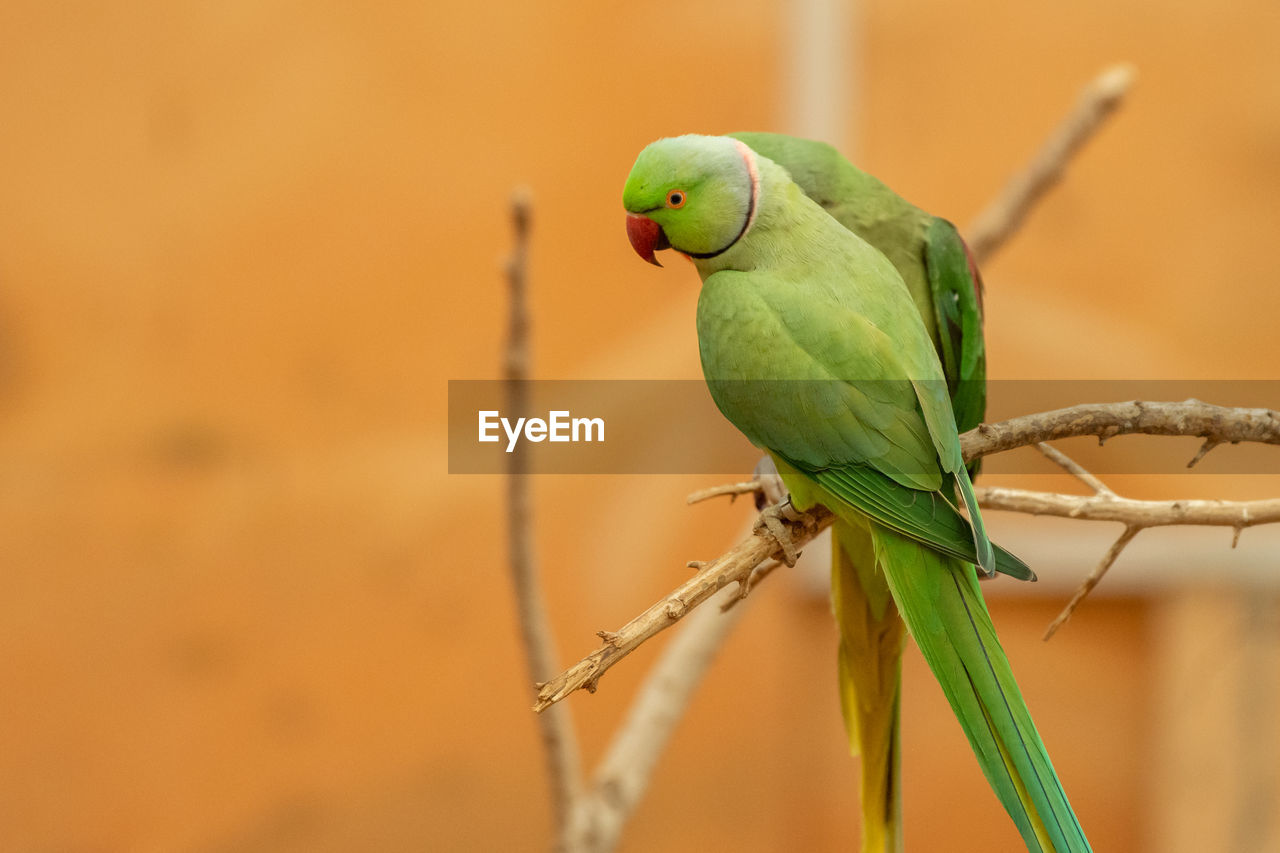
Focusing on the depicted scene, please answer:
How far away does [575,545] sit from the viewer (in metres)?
1.95

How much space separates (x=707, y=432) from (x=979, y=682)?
4.29ft

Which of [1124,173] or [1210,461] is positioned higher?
[1124,173]

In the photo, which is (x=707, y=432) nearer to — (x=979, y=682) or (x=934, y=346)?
(x=934, y=346)

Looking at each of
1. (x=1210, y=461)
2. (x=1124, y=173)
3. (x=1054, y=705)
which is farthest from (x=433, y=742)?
(x=1124, y=173)

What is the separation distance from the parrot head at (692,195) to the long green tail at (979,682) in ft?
0.71

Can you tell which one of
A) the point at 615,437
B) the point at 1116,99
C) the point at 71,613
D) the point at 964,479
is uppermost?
the point at 1116,99

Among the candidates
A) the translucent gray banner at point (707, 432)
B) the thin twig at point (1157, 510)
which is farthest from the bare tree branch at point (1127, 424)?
the translucent gray banner at point (707, 432)

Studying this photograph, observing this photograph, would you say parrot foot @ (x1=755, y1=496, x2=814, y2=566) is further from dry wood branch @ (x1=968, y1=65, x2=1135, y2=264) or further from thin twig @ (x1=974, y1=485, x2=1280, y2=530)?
dry wood branch @ (x1=968, y1=65, x2=1135, y2=264)

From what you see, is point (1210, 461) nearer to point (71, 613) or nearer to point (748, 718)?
point (748, 718)

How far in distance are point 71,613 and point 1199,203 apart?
202 cm

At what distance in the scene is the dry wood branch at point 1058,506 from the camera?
58 centimetres

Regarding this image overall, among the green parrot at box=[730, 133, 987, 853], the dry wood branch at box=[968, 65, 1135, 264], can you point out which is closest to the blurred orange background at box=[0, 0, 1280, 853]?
the dry wood branch at box=[968, 65, 1135, 264]

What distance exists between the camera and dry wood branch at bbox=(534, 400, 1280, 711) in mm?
577

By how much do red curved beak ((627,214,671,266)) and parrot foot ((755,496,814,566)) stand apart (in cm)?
19
